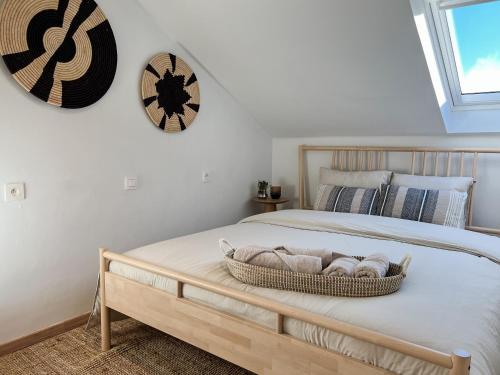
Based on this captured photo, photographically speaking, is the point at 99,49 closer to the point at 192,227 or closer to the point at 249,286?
the point at 192,227

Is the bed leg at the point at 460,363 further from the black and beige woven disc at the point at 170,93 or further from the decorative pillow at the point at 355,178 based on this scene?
the black and beige woven disc at the point at 170,93

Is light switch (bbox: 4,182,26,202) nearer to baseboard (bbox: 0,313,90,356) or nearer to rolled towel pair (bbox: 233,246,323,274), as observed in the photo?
baseboard (bbox: 0,313,90,356)

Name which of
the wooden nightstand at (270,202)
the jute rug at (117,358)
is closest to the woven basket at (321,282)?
the jute rug at (117,358)

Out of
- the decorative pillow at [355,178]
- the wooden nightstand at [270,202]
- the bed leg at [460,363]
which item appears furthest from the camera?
the wooden nightstand at [270,202]

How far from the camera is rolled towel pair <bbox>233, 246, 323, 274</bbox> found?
1571mm

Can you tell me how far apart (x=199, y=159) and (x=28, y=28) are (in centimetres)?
150

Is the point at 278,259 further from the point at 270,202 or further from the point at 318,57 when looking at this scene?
the point at 270,202

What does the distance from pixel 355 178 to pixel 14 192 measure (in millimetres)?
2419

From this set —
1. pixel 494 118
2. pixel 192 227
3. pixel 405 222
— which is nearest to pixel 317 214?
pixel 405 222

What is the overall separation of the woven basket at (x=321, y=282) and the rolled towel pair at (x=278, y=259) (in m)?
0.03

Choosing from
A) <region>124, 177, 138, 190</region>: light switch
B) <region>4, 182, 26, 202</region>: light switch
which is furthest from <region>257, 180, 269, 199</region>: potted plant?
<region>4, 182, 26, 202</region>: light switch

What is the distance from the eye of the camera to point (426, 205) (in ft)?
8.85

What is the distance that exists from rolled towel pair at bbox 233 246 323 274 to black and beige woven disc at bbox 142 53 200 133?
1455 mm

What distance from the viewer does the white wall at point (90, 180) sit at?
2123 millimetres
